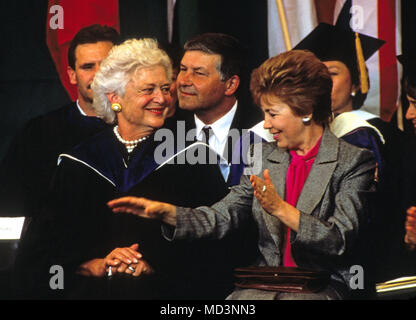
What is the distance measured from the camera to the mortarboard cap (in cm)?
391

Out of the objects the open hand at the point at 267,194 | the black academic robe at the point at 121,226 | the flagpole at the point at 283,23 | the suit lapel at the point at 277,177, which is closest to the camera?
the open hand at the point at 267,194

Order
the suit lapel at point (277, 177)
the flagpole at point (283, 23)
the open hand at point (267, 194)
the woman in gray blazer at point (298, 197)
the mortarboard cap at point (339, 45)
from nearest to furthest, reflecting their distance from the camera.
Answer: the open hand at point (267, 194)
the woman in gray blazer at point (298, 197)
the suit lapel at point (277, 177)
the mortarboard cap at point (339, 45)
the flagpole at point (283, 23)

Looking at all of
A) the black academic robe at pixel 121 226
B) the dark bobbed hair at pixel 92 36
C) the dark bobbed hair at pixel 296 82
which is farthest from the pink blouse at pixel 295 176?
the dark bobbed hair at pixel 92 36

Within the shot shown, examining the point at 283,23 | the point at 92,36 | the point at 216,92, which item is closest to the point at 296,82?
the point at 216,92

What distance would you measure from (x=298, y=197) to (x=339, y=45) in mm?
1010

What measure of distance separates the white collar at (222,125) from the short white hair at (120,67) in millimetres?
364

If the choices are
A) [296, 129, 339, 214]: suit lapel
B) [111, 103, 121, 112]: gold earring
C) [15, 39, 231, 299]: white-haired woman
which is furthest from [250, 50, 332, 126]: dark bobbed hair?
[111, 103, 121, 112]: gold earring

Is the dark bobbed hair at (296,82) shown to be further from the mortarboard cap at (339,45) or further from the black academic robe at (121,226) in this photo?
the black academic robe at (121,226)

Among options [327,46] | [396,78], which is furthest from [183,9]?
[396,78]

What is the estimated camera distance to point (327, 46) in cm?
393

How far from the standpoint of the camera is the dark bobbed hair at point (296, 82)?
335 centimetres

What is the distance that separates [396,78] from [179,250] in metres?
1.62

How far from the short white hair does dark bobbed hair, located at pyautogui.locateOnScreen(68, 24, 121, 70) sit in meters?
0.25

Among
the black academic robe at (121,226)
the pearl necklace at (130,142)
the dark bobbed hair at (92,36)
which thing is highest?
the dark bobbed hair at (92,36)
